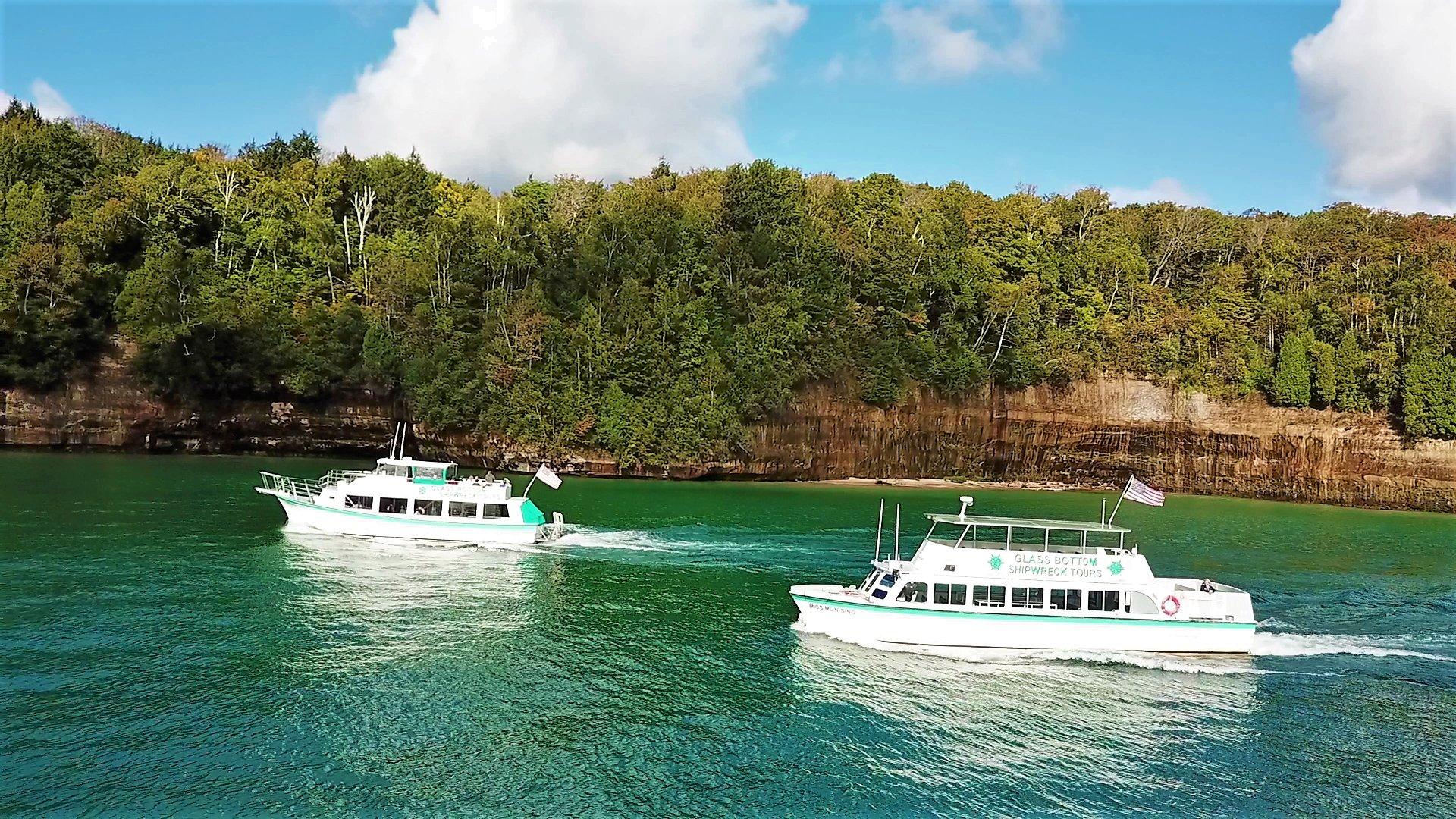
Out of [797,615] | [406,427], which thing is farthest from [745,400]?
[797,615]

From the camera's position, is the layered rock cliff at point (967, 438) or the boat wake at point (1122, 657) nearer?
the boat wake at point (1122, 657)

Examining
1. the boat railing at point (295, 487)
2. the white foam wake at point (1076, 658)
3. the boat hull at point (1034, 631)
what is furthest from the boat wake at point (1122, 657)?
the boat railing at point (295, 487)

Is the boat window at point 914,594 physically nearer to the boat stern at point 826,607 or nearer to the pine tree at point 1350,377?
the boat stern at point 826,607

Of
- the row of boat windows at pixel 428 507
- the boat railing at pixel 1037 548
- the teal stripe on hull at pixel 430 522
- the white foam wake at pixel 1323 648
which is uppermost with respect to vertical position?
the boat railing at pixel 1037 548

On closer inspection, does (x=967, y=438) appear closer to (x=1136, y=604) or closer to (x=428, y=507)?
(x=428, y=507)

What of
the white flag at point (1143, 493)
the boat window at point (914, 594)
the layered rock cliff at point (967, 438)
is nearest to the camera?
the boat window at point (914, 594)

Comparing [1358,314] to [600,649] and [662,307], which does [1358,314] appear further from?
[600,649]

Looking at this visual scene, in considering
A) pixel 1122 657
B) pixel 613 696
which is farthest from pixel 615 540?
pixel 1122 657
